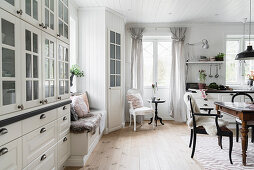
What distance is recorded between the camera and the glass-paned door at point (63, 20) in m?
2.23

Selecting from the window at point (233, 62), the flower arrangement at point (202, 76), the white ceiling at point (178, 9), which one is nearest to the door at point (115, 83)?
the white ceiling at point (178, 9)

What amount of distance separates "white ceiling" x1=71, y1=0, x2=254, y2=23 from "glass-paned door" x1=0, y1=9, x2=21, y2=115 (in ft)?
8.73

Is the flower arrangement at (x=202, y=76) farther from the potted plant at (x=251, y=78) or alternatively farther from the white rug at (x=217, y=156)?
the white rug at (x=217, y=156)

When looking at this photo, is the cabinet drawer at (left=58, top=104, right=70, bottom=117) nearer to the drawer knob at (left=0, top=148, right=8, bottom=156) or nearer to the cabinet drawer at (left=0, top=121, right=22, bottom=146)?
the cabinet drawer at (left=0, top=121, right=22, bottom=146)

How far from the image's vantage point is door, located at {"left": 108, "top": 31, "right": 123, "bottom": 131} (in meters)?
4.11

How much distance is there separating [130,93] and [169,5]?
2.24 metres

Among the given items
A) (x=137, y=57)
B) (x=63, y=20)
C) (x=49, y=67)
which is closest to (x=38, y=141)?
(x=49, y=67)

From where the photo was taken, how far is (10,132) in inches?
50.6

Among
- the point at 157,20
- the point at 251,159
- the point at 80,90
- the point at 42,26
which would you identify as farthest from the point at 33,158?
the point at 157,20

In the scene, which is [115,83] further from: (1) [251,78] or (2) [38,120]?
(1) [251,78]

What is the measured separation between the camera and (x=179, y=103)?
200 inches

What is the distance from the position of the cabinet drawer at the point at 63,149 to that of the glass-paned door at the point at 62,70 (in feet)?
1.81

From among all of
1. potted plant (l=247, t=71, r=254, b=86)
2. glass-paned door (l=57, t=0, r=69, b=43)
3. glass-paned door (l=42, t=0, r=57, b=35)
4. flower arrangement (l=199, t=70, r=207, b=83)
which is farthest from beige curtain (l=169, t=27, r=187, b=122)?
glass-paned door (l=42, t=0, r=57, b=35)

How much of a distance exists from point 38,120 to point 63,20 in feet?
4.46
